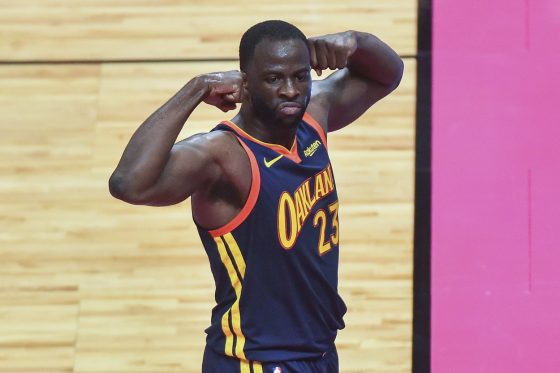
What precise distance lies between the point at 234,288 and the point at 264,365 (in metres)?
0.23

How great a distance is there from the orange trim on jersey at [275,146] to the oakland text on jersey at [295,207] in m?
0.08

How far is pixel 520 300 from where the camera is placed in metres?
4.53

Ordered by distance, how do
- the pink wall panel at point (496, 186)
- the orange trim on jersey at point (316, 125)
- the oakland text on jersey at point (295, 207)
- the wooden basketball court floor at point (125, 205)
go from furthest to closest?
the wooden basketball court floor at point (125, 205)
the pink wall panel at point (496, 186)
the orange trim on jersey at point (316, 125)
the oakland text on jersey at point (295, 207)

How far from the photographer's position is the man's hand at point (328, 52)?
3.01m

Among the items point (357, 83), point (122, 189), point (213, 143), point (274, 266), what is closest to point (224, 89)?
point (213, 143)

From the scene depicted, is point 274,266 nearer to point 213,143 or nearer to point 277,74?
point 213,143

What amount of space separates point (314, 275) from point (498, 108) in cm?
241

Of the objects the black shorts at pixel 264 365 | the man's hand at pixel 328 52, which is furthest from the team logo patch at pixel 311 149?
the black shorts at pixel 264 365

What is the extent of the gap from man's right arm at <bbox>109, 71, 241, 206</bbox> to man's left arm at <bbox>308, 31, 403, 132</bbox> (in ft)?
1.73

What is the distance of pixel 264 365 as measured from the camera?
2936mm

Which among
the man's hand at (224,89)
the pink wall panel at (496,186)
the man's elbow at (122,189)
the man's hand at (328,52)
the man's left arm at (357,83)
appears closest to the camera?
the man's elbow at (122,189)

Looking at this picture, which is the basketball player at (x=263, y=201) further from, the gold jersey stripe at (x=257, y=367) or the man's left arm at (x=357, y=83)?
the man's left arm at (x=357, y=83)

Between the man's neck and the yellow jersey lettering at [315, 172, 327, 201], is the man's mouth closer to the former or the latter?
the man's neck

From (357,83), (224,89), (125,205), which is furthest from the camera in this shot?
(125,205)
